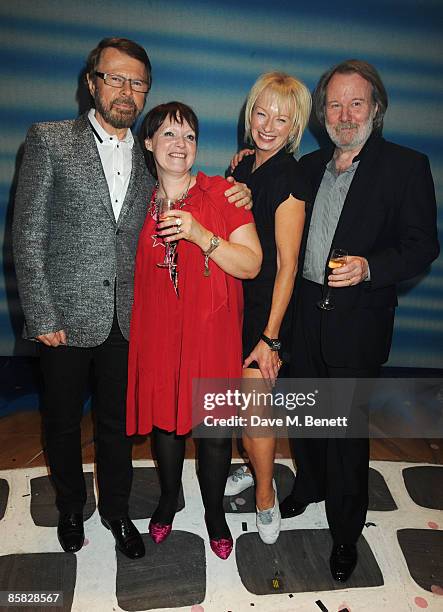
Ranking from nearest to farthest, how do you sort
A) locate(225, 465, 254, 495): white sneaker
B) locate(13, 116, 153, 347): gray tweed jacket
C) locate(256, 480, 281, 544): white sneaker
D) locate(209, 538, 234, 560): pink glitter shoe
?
locate(13, 116, 153, 347): gray tweed jacket, locate(209, 538, 234, 560): pink glitter shoe, locate(256, 480, 281, 544): white sneaker, locate(225, 465, 254, 495): white sneaker

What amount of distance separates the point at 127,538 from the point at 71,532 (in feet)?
0.84

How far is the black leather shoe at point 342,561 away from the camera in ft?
7.02

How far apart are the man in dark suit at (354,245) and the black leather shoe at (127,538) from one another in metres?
0.85

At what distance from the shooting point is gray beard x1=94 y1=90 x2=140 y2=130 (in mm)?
1894

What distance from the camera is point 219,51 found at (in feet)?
11.1

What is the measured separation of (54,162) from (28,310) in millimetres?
553

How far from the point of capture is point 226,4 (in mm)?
3303

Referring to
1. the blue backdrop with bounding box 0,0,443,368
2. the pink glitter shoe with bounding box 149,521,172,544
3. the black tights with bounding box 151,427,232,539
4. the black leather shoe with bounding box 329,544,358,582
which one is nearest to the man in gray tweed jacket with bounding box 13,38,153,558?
the black tights with bounding box 151,427,232,539

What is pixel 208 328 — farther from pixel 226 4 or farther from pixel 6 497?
pixel 226 4

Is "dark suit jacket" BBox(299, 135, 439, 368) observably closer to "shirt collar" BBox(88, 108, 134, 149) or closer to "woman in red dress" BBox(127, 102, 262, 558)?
"woman in red dress" BBox(127, 102, 262, 558)

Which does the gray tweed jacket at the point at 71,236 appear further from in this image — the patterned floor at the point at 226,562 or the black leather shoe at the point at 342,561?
the black leather shoe at the point at 342,561

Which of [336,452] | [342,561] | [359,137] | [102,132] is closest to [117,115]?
[102,132]

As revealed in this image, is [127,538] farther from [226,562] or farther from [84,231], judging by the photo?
[84,231]

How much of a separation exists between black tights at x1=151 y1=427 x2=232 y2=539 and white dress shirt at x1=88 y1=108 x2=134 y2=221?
956 millimetres
